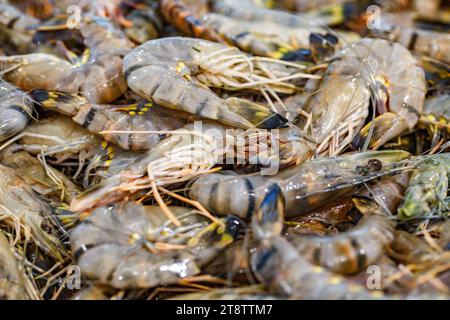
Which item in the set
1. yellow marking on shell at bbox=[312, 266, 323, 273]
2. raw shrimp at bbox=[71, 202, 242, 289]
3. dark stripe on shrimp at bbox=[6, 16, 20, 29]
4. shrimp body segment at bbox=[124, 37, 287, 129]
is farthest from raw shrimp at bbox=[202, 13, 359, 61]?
yellow marking on shell at bbox=[312, 266, 323, 273]

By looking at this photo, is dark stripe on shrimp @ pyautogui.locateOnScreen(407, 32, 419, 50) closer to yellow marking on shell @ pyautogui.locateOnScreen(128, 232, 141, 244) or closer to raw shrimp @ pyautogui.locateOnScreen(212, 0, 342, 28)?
raw shrimp @ pyautogui.locateOnScreen(212, 0, 342, 28)

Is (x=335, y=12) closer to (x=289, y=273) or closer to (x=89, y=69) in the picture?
(x=89, y=69)

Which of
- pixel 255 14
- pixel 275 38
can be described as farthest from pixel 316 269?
pixel 255 14

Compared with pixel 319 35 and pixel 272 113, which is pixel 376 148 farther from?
pixel 319 35

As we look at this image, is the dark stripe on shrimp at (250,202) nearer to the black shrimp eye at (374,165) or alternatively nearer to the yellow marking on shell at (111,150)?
the black shrimp eye at (374,165)

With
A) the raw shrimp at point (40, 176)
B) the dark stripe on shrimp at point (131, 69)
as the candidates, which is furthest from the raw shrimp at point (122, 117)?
the raw shrimp at point (40, 176)

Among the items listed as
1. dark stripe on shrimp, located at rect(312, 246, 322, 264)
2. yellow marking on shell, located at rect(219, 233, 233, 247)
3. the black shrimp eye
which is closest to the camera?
dark stripe on shrimp, located at rect(312, 246, 322, 264)
